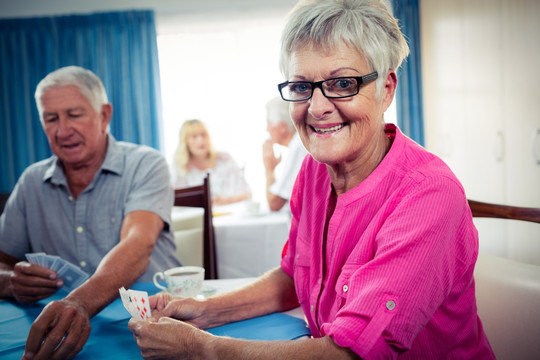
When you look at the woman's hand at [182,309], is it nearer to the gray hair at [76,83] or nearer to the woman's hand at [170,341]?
the woman's hand at [170,341]

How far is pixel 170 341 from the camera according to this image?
872 mm

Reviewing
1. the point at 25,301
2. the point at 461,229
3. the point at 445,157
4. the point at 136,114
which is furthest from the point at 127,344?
the point at 136,114

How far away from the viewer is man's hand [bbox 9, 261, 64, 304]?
126 cm

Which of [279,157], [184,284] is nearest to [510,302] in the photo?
[184,284]

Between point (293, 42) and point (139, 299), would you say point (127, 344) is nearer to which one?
point (139, 299)

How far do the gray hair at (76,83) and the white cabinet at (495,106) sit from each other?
6.65 ft

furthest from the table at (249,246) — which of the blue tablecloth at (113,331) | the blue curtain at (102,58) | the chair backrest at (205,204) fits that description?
the blue curtain at (102,58)

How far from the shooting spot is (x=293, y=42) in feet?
3.26

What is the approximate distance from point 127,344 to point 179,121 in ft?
16.8

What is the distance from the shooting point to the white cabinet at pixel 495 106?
2.82 metres

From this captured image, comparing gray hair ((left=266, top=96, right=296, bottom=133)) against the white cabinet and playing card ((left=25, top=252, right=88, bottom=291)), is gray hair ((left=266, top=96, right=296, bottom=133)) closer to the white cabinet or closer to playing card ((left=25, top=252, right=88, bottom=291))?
the white cabinet

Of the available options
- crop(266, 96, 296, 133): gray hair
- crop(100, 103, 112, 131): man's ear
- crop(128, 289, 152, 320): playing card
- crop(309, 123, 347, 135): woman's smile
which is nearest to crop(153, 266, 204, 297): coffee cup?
crop(128, 289, 152, 320): playing card

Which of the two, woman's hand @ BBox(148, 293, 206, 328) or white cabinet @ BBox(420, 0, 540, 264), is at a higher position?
white cabinet @ BBox(420, 0, 540, 264)

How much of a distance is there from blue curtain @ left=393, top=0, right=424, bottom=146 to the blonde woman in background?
2201mm
